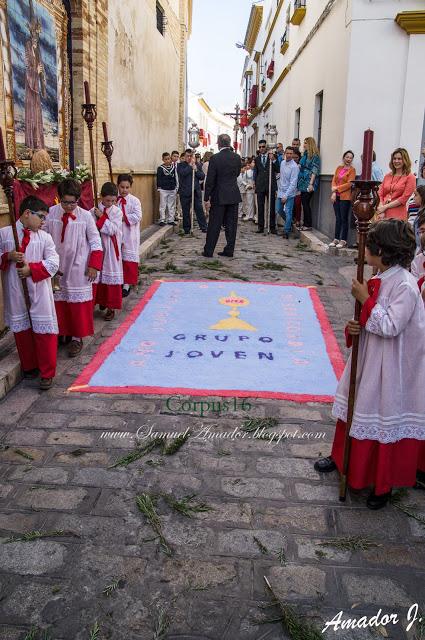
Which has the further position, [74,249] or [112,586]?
[74,249]

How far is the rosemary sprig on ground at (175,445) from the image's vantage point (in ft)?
12.2

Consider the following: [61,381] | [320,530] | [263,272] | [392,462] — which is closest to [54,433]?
[61,381]

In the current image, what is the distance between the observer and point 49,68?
7.42 meters

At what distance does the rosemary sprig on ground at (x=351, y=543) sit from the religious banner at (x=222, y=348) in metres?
1.76

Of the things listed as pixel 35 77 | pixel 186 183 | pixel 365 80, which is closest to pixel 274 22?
pixel 186 183

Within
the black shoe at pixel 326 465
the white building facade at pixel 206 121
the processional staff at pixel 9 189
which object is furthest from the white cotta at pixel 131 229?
the white building facade at pixel 206 121

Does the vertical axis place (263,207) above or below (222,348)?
above

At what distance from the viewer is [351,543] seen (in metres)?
2.85

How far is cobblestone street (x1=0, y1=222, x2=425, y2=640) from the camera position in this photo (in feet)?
7.86

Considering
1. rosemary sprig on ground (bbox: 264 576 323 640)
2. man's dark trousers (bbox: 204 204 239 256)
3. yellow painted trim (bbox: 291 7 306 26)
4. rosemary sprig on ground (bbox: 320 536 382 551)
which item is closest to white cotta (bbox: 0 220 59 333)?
rosemary sprig on ground (bbox: 320 536 382 551)

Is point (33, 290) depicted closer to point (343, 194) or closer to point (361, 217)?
point (361, 217)

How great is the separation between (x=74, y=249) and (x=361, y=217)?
127 inches

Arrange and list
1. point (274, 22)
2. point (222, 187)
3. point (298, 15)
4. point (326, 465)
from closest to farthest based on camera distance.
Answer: point (326, 465), point (222, 187), point (298, 15), point (274, 22)

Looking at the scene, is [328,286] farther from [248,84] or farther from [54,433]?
[248,84]
